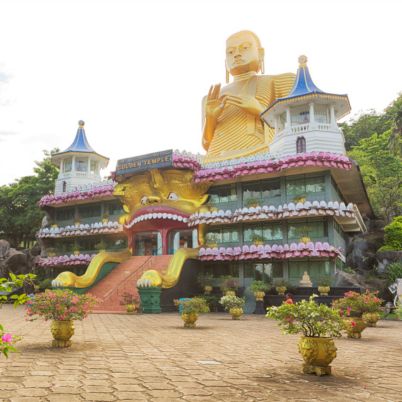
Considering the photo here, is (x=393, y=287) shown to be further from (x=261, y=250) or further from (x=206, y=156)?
(x=206, y=156)

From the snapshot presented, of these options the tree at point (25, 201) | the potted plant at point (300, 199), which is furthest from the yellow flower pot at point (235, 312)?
the tree at point (25, 201)

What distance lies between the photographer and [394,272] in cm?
2605

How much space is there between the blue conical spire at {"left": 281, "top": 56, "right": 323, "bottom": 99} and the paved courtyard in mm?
17831

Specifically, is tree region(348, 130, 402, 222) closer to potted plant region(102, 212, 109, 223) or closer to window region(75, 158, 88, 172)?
potted plant region(102, 212, 109, 223)

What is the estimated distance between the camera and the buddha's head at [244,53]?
37375mm

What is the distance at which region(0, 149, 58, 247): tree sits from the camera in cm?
4444

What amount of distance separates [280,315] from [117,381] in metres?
3.34

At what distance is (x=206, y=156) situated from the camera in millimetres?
35656

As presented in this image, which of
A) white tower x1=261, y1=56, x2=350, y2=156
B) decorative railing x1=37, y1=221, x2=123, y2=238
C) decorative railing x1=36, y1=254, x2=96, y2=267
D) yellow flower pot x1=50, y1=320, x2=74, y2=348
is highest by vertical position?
white tower x1=261, y1=56, x2=350, y2=156

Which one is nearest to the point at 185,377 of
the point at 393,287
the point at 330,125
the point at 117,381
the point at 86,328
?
the point at 117,381

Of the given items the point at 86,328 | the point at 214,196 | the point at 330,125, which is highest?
the point at 330,125

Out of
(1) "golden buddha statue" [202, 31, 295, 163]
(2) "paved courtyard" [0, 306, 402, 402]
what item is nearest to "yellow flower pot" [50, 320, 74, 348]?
(2) "paved courtyard" [0, 306, 402, 402]

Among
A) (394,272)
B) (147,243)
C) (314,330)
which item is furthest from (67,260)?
(314,330)

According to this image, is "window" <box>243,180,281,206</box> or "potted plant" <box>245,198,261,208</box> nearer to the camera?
"potted plant" <box>245,198,261,208</box>
